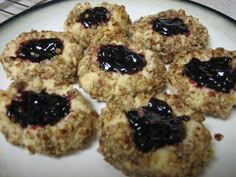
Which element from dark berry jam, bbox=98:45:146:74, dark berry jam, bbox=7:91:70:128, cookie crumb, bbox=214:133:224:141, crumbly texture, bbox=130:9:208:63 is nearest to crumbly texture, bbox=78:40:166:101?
dark berry jam, bbox=98:45:146:74

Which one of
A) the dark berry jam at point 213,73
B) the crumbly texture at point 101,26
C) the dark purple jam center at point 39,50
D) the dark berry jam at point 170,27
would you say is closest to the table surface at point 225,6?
the dark berry jam at point 170,27

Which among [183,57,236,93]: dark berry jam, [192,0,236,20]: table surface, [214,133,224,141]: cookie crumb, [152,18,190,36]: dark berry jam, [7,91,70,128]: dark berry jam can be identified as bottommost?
[214,133,224,141]: cookie crumb

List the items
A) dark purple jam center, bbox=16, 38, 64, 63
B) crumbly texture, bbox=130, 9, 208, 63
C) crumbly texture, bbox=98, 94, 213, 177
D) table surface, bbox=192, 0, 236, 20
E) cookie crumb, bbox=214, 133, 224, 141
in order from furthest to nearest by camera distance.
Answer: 1. table surface, bbox=192, 0, 236, 20
2. crumbly texture, bbox=130, 9, 208, 63
3. dark purple jam center, bbox=16, 38, 64, 63
4. cookie crumb, bbox=214, 133, 224, 141
5. crumbly texture, bbox=98, 94, 213, 177

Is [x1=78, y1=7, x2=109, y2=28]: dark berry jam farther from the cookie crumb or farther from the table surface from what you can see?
the table surface

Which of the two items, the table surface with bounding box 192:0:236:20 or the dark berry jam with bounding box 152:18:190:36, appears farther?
the table surface with bounding box 192:0:236:20

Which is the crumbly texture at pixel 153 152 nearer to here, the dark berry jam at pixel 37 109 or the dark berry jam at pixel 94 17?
the dark berry jam at pixel 37 109

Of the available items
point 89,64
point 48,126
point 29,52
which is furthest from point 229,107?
point 29,52
